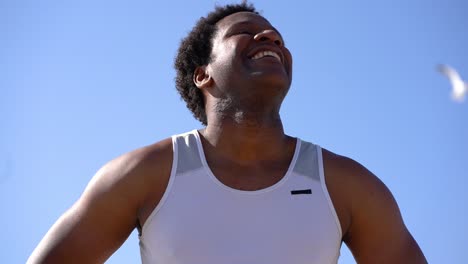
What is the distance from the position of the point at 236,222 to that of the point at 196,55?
2402mm

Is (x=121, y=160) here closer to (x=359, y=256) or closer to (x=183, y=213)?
(x=183, y=213)

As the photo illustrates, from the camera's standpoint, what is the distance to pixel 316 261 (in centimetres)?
463

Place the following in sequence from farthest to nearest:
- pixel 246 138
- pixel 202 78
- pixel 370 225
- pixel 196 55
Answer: pixel 196 55 < pixel 202 78 < pixel 246 138 < pixel 370 225

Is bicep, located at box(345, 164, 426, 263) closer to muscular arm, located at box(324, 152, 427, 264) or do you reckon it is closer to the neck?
muscular arm, located at box(324, 152, 427, 264)

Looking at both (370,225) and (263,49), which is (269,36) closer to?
A: (263,49)

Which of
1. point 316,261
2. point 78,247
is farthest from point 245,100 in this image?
point 78,247

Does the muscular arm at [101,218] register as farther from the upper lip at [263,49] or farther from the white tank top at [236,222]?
the upper lip at [263,49]

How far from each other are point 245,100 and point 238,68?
1.07 feet

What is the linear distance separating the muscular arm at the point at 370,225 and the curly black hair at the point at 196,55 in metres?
1.89

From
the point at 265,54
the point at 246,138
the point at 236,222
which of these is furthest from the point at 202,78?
the point at 236,222

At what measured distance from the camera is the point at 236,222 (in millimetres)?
4625

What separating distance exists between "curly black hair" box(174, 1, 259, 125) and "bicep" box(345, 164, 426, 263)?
207 centimetres

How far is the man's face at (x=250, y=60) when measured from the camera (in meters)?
5.23

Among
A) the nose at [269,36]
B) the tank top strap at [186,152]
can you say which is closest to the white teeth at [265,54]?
the nose at [269,36]
